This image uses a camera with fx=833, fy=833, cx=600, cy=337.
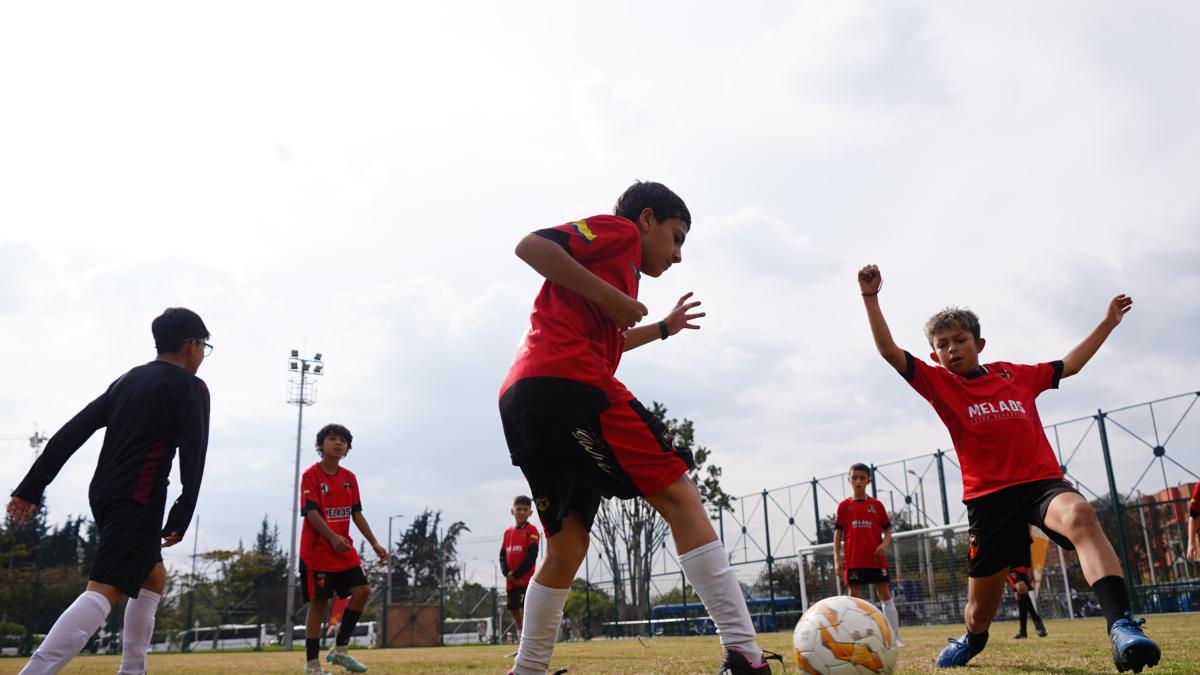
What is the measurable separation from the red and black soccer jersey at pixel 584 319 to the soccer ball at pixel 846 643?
1600 mm

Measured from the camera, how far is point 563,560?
10.7 ft

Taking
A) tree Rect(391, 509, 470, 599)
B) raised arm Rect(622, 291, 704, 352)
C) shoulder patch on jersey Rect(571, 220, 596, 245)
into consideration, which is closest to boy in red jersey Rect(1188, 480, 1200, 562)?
raised arm Rect(622, 291, 704, 352)

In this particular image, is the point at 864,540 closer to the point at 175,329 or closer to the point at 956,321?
the point at 956,321

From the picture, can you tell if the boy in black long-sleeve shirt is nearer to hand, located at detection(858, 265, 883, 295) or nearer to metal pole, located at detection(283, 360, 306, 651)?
hand, located at detection(858, 265, 883, 295)

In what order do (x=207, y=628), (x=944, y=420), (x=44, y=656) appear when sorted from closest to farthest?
(x=44, y=656)
(x=944, y=420)
(x=207, y=628)

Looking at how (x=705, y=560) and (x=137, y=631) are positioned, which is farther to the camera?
(x=137, y=631)

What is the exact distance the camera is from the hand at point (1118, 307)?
5133 millimetres

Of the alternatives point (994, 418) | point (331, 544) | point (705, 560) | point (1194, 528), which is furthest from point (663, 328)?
point (331, 544)

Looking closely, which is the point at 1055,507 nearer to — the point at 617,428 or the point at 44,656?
the point at 617,428

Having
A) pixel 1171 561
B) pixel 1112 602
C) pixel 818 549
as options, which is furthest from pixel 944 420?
pixel 818 549

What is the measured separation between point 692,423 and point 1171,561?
19734 mm

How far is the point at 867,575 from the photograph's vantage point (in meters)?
10.5

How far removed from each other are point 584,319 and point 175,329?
8.40 ft

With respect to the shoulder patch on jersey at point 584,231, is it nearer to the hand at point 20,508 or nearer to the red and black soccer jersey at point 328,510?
the hand at point 20,508
